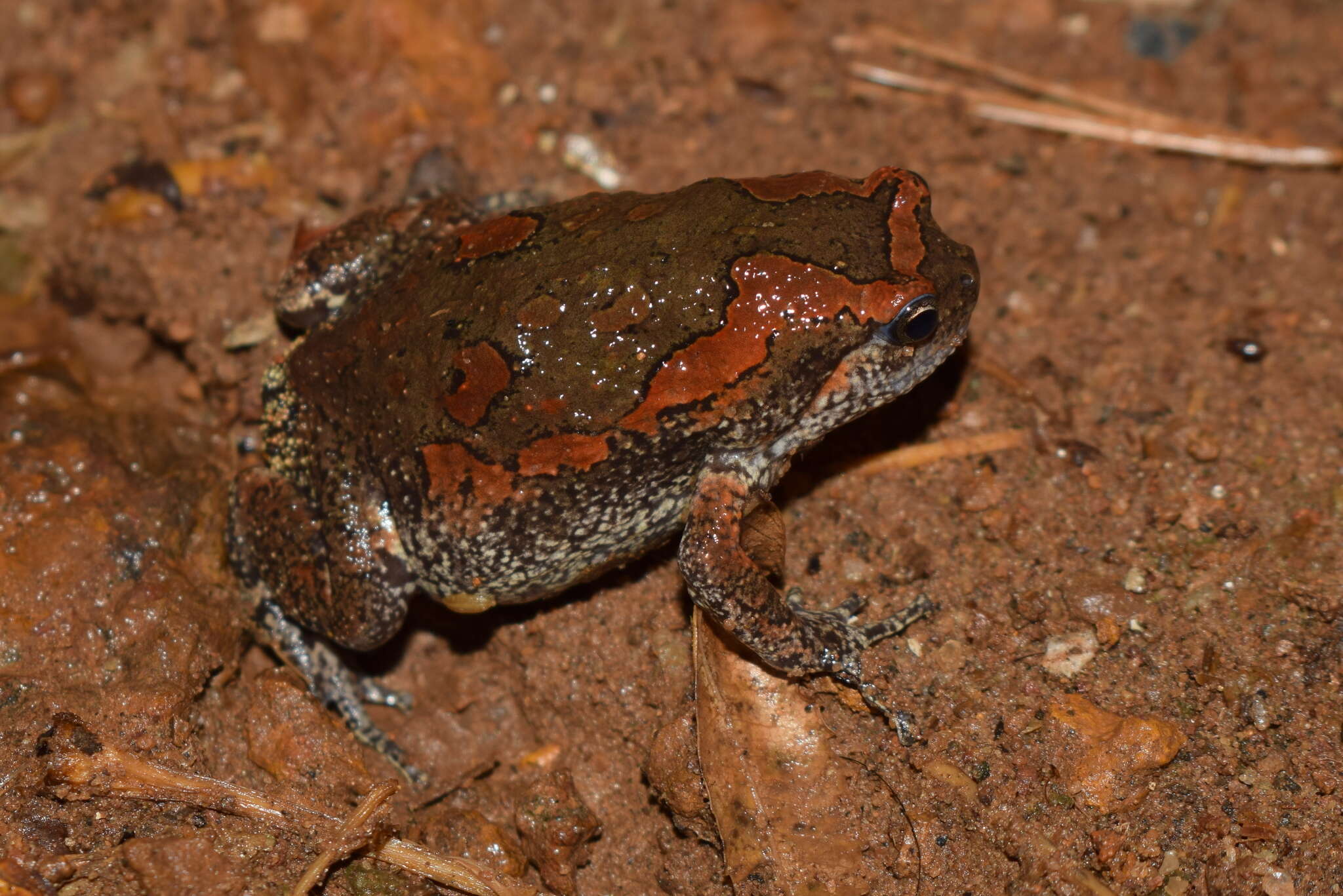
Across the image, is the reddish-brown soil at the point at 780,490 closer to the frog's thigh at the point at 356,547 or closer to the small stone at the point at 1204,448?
the small stone at the point at 1204,448

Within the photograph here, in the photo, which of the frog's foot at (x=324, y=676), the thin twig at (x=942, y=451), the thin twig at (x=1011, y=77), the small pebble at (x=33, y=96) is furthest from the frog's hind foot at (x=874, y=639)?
the small pebble at (x=33, y=96)

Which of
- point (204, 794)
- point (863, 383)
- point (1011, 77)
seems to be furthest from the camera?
point (1011, 77)

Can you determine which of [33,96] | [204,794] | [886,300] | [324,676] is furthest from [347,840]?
[33,96]

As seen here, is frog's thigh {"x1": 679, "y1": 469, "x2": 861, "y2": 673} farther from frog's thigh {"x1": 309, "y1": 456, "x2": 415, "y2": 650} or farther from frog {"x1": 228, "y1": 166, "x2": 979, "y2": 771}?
frog's thigh {"x1": 309, "y1": 456, "x2": 415, "y2": 650}

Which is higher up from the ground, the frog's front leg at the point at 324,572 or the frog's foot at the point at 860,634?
the frog's front leg at the point at 324,572

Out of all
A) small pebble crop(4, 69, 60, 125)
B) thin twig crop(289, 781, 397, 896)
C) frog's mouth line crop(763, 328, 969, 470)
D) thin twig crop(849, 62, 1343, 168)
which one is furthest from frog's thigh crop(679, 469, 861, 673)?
small pebble crop(4, 69, 60, 125)

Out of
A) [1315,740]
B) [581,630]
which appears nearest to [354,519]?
[581,630]

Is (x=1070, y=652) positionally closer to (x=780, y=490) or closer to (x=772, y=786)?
(x=772, y=786)
